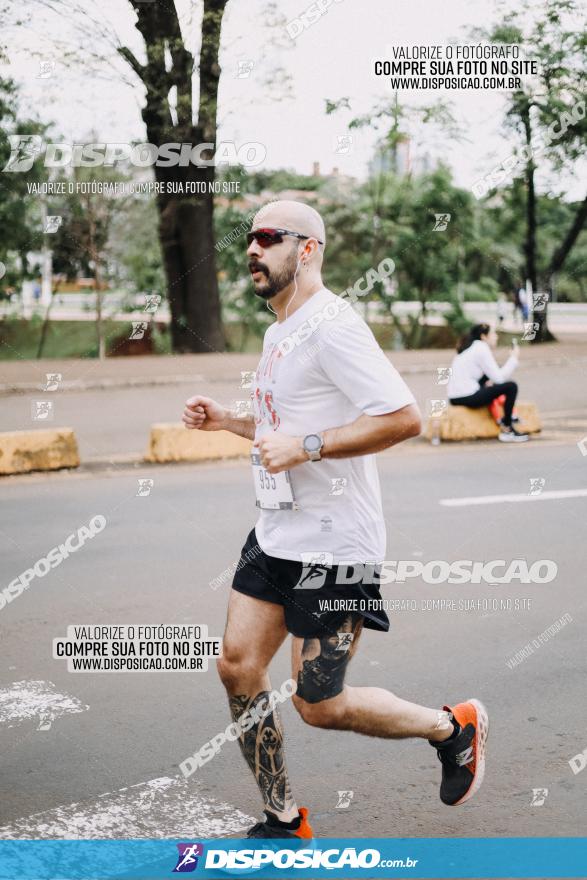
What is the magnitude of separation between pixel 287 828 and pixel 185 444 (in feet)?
25.8

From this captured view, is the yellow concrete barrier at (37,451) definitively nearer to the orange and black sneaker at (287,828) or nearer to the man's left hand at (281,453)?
the orange and black sneaker at (287,828)

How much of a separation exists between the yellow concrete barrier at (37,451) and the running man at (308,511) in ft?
24.2

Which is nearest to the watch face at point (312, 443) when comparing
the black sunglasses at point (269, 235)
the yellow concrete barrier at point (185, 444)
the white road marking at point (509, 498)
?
the black sunglasses at point (269, 235)

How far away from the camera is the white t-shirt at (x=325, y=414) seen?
10.5 feet

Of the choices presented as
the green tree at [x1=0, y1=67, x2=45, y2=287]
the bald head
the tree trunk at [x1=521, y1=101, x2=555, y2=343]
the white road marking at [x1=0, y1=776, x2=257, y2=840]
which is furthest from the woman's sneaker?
the green tree at [x1=0, y1=67, x2=45, y2=287]

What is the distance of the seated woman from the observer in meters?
12.2

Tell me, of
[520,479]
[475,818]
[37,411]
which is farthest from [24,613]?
[37,411]

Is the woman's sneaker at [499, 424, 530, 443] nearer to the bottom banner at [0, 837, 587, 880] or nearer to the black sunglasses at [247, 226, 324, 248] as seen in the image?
the bottom banner at [0, 837, 587, 880]

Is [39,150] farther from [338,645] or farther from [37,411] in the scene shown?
[338,645]

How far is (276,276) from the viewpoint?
132 inches

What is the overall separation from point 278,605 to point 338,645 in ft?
0.70

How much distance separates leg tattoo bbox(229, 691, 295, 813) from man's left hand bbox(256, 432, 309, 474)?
0.69 m

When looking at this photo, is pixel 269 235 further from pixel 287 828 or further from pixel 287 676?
pixel 287 676

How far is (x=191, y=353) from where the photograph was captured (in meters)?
22.0
